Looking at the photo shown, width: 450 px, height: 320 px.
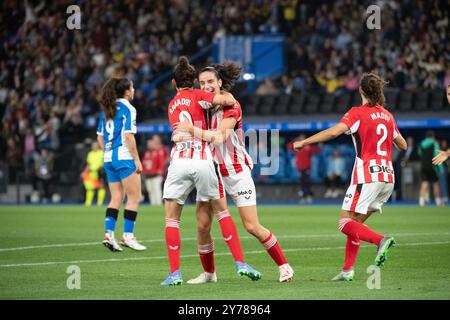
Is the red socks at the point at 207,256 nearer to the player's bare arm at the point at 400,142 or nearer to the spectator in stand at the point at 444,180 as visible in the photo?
the player's bare arm at the point at 400,142

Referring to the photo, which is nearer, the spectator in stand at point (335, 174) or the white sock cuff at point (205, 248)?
the white sock cuff at point (205, 248)

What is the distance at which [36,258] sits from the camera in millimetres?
13625

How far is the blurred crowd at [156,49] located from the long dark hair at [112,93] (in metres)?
18.3

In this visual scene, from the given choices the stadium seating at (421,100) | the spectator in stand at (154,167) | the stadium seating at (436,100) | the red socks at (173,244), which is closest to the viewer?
the red socks at (173,244)

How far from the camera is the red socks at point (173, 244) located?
10.5 m

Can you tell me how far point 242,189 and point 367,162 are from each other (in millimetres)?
1472

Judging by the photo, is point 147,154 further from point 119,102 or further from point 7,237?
point 119,102

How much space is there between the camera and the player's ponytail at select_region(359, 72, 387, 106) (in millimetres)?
11016

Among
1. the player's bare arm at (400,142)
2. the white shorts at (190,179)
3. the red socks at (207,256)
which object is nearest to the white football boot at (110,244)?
the red socks at (207,256)

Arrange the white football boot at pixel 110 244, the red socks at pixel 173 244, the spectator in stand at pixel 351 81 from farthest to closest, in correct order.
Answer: the spectator in stand at pixel 351 81 → the white football boot at pixel 110 244 → the red socks at pixel 173 244

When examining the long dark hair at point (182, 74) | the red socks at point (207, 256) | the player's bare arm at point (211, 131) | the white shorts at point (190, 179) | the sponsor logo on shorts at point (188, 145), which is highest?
the long dark hair at point (182, 74)

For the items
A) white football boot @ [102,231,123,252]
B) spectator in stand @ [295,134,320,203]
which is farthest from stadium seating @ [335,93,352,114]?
white football boot @ [102,231,123,252]
